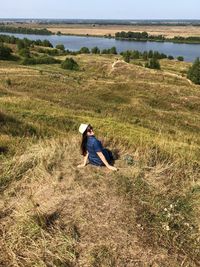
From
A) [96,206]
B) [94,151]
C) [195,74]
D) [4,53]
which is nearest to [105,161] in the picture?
[94,151]

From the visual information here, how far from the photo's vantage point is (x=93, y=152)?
8.23m

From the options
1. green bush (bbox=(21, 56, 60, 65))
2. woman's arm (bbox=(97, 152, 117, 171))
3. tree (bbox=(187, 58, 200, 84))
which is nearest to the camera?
woman's arm (bbox=(97, 152, 117, 171))

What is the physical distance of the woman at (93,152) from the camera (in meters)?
8.12

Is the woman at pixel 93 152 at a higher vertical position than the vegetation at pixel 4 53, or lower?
higher

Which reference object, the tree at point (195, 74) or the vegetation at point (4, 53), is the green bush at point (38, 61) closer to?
the vegetation at point (4, 53)

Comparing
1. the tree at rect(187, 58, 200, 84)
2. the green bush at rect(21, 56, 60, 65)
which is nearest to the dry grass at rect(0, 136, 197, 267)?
the tree at rect(187, 58, 200, 84)

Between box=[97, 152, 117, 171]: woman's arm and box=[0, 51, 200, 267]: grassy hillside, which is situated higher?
box=[97, 152, 117, 171]: woman's arm

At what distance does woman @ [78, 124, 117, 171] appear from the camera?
812cm

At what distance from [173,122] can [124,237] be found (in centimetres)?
2126

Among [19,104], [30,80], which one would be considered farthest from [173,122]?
[30,80]

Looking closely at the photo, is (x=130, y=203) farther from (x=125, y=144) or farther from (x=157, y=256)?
(x=125, y=144)

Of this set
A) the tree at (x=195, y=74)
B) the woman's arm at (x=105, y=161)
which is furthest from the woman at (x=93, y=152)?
the tree at (x=195, y=74)

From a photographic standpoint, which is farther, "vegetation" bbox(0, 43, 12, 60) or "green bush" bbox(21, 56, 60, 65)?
"vegetation" bbox(0, 43, 12, 60)

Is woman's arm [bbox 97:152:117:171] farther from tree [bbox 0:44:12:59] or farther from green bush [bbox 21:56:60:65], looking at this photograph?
tree [bbox 0:44:12:59]
